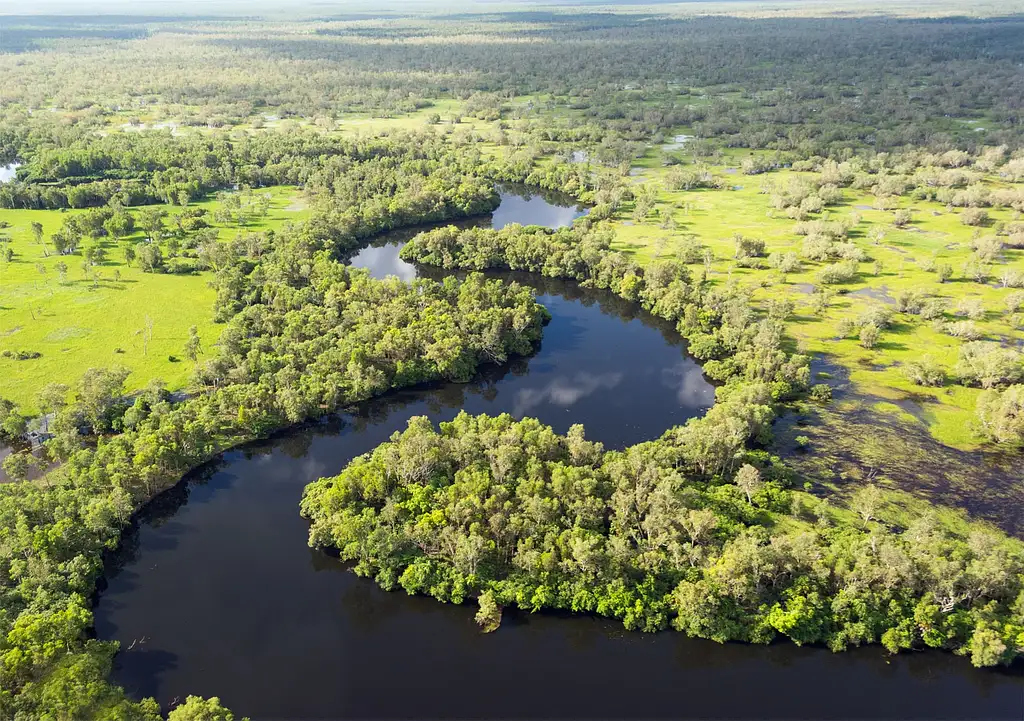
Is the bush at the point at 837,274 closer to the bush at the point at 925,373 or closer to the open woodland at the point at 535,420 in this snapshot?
the open woodland at the point at 535,420

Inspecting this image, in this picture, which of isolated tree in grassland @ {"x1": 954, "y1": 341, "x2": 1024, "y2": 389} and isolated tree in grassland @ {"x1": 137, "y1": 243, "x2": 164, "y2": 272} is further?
isolated tree in grassland @ {"x1": 137, "y1": 243, "x2": 164, "y2": 272}

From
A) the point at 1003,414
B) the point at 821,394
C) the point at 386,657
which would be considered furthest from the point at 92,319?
the point at 1003,414

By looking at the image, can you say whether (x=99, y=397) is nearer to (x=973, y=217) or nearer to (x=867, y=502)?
(x=867, y=502)

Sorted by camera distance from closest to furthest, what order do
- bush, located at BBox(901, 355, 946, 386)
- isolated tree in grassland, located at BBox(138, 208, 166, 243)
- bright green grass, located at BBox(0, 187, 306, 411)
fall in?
bush, located at BBox(901, 355, 946, 386) → bright green grass, located at BBox(0, 187, 306, 411) → isolated tree in grassland, located at BBox(138, 208, 166, 243)

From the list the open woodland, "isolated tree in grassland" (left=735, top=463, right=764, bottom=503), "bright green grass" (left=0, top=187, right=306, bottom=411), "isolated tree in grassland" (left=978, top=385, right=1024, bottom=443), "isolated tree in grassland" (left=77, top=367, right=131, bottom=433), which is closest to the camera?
the open woodland

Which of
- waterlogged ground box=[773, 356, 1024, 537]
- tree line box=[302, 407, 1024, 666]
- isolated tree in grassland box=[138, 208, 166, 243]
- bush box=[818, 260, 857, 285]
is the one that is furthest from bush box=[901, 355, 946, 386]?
isolated tree in grassland box=[138, 208, 166, 243]

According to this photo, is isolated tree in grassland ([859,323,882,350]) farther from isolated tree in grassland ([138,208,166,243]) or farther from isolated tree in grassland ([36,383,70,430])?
isolated tree in grassland ([138,208,166,243])

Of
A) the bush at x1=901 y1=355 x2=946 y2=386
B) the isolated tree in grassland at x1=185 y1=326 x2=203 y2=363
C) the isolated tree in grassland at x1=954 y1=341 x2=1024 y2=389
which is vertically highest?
the isolated tree in grassland at x1=954 y1=341 x2=1024 y2=389

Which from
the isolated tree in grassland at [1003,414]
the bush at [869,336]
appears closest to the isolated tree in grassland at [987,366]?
the isolated tree in grassland at [1003,414]
